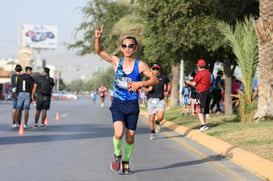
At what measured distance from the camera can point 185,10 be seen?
2216cm

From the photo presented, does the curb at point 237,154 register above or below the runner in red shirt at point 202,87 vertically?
below

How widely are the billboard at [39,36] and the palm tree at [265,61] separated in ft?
363

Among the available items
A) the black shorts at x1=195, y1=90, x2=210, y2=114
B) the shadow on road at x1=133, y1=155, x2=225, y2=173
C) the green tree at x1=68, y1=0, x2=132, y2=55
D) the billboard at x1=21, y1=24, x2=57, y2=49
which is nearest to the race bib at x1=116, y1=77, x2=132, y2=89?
the shadow on road at x1=133, y1=155, x2=225, y2=173

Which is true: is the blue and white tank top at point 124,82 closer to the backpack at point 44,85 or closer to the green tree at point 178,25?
the backpack at point 44,85

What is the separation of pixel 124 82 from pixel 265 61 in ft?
35.0

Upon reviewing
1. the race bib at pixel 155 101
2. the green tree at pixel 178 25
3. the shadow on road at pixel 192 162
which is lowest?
the shadow on road at pixel 192 162

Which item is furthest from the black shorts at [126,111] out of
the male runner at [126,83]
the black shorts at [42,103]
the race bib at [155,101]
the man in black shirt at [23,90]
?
the black shorts at [42,103]

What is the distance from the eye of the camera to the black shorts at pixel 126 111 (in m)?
8.43

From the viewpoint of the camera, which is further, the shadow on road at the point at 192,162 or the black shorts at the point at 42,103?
the black shorts at the point at 42,103

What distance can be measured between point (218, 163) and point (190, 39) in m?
12.5

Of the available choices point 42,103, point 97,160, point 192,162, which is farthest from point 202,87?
point 97,160

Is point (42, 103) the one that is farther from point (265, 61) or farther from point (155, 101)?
point (265, 61)

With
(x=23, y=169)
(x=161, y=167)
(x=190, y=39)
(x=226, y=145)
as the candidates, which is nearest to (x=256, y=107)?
(x=190, y=39)

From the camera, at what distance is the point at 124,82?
830 cm
